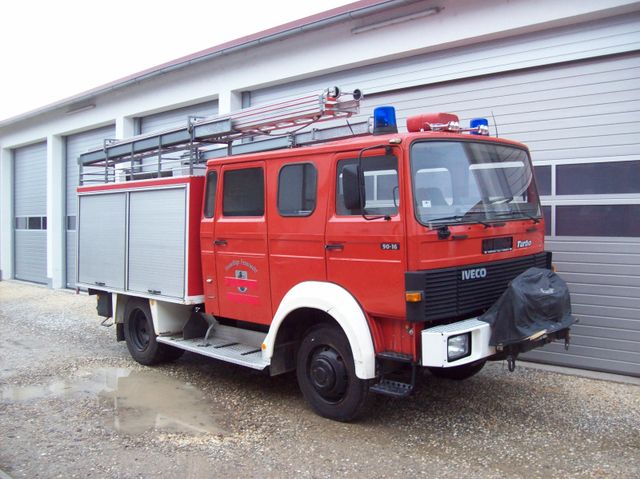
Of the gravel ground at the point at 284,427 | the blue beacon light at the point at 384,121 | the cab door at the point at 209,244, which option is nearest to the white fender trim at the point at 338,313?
the gravel ground at the point at 284,427

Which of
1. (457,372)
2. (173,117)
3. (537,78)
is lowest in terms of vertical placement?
(457,372)

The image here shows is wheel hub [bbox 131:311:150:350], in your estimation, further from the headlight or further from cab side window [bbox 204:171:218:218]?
the headlight

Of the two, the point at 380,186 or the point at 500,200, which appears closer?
the point at 380,186

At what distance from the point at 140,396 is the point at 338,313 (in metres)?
2.57

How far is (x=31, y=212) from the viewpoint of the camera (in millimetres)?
17562

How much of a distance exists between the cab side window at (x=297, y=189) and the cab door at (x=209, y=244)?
104 cm

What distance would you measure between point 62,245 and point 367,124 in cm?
1273

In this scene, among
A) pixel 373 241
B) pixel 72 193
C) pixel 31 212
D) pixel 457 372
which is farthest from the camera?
pixel 31 212

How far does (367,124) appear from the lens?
5.57 m

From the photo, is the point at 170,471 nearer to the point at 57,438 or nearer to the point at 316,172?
the point at 57,438

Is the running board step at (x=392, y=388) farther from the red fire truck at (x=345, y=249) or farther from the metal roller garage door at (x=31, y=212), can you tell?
the metal roller garage door at (x=31, y=212)

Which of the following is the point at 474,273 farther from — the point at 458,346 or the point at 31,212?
the point at 31,212

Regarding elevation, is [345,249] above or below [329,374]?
above

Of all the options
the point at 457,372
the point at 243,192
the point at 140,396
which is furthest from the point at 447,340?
the point at 140,396
